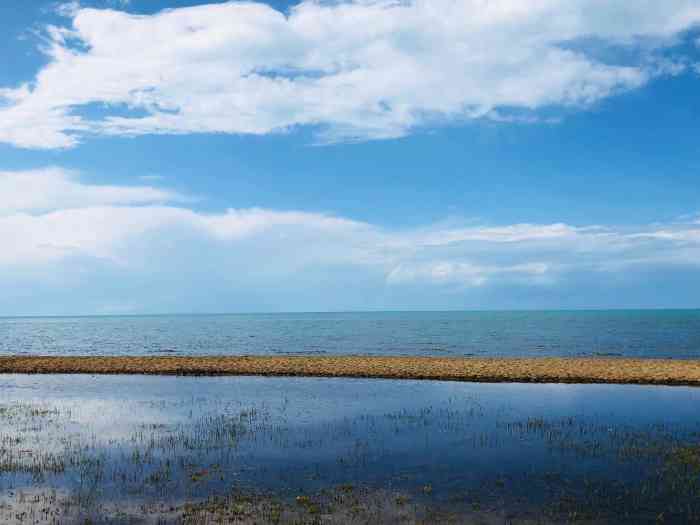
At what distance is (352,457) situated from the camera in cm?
2105

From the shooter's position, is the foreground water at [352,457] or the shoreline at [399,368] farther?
the shoreline at [399,368]

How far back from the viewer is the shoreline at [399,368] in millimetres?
42850

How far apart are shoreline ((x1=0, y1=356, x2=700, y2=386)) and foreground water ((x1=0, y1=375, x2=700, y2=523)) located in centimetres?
664

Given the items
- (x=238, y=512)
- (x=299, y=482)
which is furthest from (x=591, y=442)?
(x=238, y=512)

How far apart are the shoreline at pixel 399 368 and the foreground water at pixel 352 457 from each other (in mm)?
6641

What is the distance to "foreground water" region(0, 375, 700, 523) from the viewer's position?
15750 millimetres

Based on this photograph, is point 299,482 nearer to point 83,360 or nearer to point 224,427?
point 224,427

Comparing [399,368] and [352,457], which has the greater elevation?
[352,457]

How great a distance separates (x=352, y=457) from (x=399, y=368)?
27.3 metres

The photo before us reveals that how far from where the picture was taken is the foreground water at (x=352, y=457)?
15.8 meters

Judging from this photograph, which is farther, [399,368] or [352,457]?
[399,368]

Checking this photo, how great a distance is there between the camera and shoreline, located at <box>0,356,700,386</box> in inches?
1687

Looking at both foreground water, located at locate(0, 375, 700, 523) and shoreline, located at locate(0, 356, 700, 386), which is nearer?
foreground water, located at locate(0, 375, 700, 523)

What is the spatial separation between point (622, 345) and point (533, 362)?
1913 inches
